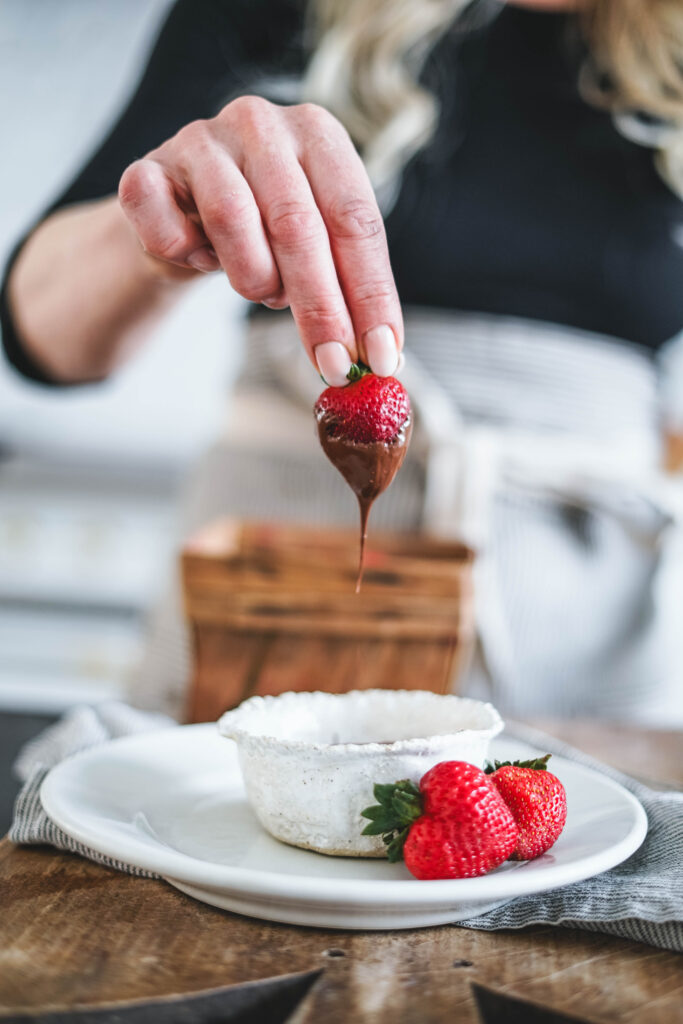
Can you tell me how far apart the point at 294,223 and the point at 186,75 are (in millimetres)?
773

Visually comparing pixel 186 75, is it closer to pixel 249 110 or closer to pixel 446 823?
pixel 249 110

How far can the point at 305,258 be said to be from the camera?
25.0 inches

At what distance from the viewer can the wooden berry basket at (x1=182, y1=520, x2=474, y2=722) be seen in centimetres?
97

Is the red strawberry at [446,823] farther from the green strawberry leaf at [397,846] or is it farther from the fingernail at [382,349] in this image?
the fingernail at [382,349]

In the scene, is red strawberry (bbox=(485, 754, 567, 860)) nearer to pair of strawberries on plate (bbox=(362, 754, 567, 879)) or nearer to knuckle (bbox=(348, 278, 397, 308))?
pair of strawberries on plate (bbox=(362, 754, 567, 879))

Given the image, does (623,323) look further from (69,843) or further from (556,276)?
(69,843)

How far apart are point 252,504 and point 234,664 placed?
0.44 m

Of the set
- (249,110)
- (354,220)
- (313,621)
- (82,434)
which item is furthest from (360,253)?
(82,434)

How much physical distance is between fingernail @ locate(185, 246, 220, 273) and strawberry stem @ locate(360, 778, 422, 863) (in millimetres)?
398

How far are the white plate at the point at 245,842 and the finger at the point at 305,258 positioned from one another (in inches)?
11.6

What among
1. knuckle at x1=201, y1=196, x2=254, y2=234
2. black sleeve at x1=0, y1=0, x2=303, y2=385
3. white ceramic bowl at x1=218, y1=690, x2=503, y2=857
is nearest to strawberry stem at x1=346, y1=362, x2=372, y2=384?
knuckle at x1=201, y1=196, x2=254, y2=234

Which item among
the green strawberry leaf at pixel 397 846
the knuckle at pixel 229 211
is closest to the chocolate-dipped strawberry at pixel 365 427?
the knuckle at pixel 229 211

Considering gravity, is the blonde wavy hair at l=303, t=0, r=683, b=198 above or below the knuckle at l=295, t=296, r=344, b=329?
below

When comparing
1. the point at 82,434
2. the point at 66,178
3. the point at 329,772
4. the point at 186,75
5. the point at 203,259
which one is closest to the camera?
the point at 329,772
